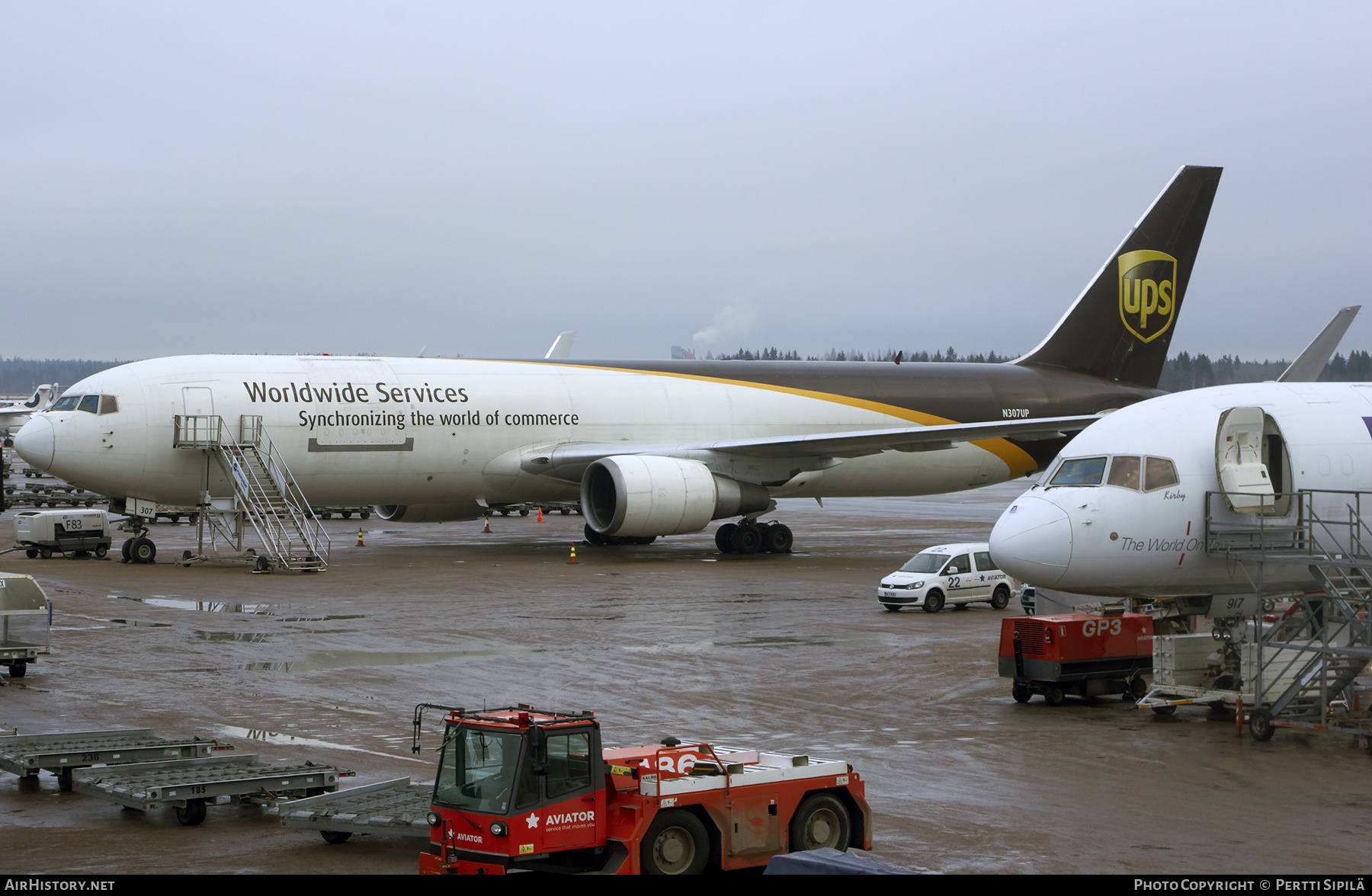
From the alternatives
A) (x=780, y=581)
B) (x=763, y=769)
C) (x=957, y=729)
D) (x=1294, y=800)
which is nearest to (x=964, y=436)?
(x=780, y=581)

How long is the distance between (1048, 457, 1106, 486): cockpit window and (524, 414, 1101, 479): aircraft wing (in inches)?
581

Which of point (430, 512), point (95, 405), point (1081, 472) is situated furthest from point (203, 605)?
point (1081, 472)

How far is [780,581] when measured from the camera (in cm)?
3027

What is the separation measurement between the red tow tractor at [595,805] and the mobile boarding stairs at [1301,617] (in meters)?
7.77

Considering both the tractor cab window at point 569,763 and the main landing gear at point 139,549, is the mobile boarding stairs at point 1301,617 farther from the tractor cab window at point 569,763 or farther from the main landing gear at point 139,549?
the main landing gear at point 139,549

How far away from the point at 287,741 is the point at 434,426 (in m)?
19.8

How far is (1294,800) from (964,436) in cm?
2098

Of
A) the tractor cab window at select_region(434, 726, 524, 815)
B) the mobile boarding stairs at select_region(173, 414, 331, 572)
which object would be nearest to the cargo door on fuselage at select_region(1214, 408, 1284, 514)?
the tractor cab window at select_region(434, 726, 524, 815)

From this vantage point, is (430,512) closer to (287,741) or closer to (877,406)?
(877,406)

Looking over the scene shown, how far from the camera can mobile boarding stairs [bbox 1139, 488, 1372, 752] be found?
1566 cm

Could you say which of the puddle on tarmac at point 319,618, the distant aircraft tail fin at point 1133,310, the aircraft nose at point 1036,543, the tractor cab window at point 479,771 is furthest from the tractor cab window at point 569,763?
the distant aircraft tail fin at point 1133,310

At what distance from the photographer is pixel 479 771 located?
392 inches

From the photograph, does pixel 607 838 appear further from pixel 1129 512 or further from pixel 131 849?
pixel 1129 512

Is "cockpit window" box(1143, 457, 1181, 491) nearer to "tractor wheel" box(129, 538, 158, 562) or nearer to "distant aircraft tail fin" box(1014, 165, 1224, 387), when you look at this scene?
"distant aircraft tail fin" box(1014, 165, 1224, 387)
